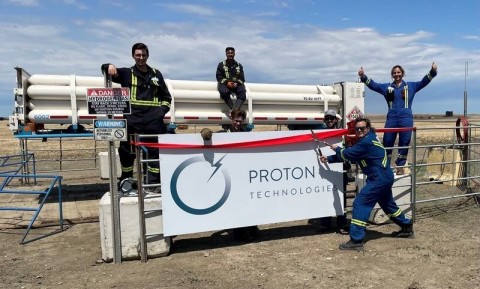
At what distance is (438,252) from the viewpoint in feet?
17.4

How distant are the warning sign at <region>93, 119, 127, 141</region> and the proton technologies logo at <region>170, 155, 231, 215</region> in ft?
2.66

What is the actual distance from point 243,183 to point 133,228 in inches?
59.2

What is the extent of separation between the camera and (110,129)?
4855mm

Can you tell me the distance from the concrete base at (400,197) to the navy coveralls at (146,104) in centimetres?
318

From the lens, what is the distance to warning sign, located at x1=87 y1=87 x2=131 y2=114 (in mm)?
4793

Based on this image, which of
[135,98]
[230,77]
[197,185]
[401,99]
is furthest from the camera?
[230,77]

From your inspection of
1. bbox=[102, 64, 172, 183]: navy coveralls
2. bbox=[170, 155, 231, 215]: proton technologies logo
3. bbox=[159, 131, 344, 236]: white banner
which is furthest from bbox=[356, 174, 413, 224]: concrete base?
bbox=[102, 64, 172, 183]: navy coveralls

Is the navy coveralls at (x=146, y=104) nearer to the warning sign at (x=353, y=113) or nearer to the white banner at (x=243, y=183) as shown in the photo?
the white banner at (x=243, y=183)

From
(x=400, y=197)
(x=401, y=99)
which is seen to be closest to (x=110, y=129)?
(x=400, y=197)

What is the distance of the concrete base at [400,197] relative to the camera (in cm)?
652

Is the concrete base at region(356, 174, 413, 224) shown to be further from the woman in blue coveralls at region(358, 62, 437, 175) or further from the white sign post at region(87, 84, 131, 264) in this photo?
the white sign post at region(87, 84, 131, 264)

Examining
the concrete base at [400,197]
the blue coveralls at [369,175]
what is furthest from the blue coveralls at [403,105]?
the blue coveralls at [369,175]

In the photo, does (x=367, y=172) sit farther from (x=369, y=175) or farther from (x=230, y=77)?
(x=230, y=77)

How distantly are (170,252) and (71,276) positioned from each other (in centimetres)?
123
